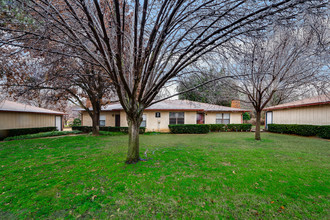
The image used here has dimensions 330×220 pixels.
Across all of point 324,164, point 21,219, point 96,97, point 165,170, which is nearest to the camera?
point 21,219

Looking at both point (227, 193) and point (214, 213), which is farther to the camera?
point (227, 193)

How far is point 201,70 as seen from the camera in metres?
5.25

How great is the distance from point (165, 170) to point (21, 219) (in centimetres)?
297

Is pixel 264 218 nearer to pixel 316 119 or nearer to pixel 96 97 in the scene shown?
pixel 96 97

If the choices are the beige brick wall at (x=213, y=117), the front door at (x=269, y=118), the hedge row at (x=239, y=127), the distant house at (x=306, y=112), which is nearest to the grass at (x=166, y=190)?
the distant house at (x=306, y=112)

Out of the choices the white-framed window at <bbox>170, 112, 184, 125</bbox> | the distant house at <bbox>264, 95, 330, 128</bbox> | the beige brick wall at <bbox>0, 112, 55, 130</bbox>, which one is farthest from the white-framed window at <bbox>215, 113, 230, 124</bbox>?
the beige brick wall at <bbox>0, 112, 55, 130</bbox>

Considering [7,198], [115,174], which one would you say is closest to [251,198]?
[115,174]

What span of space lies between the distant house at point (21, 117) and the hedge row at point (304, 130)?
73.2ft

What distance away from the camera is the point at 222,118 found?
691 inches

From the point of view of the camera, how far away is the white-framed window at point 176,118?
621 inches

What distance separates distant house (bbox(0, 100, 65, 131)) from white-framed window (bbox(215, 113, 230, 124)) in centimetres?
1828

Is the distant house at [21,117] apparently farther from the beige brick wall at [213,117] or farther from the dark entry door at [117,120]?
the beige brick wall at [213,117]

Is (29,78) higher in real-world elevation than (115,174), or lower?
higher

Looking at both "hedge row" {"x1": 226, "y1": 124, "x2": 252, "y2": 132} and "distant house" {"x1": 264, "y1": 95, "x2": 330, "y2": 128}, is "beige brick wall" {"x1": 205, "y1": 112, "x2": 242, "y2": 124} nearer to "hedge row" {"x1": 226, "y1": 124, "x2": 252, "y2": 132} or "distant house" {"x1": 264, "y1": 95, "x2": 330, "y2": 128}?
"hedge row" {"x1": 226, "y1": 124, "x2": 252, "y2": 132}
